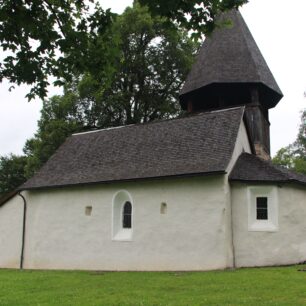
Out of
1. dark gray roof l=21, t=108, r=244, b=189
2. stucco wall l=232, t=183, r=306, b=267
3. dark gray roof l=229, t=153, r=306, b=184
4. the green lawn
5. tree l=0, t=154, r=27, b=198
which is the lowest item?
the green lawn

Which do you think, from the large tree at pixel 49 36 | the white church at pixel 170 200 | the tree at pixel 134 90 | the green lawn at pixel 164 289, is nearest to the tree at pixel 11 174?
the tree at pixel 134 90

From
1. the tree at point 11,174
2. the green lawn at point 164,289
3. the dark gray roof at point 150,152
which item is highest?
the tree at point 11,174

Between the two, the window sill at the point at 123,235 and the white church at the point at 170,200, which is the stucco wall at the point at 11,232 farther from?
the window sill at the point at 123,235

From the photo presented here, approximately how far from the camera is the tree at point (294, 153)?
144ft

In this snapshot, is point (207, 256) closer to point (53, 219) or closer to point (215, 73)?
point (53, 219)

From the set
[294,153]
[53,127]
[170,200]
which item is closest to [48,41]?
[170,200]

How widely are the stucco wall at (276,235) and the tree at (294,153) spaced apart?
26.2 metres

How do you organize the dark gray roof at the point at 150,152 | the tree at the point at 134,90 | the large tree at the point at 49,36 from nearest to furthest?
the large tree at the point at 49,36, the dark gray roof at the point at 150,152, the tree at the point at 134,90

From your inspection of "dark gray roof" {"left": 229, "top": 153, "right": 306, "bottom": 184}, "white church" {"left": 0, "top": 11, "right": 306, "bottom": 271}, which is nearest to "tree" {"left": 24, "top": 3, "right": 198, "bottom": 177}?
"white church" {"left": 0, "top": 11, "right": 306, "bottom": 271}

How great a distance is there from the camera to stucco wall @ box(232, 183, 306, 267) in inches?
624

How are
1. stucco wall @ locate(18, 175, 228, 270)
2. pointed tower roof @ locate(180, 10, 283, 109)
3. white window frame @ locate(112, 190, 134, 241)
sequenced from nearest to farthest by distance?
stucco wall @ locate(18, 175, 228, 270)
white window frame @ locate(112, 190, 134, 241)
pointed tower roof @ locate(180, 10, 283, 109)

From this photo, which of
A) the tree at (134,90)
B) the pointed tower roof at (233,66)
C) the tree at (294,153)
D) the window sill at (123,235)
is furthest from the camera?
the tree at (294,153)

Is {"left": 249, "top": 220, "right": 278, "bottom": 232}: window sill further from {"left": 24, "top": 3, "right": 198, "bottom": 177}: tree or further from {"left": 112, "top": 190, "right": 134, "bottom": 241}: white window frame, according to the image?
{"left": 24, "top": 3, "right": 198, "bottom": 177}: tree

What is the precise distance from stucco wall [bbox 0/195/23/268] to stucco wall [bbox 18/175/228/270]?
2.08 ft
